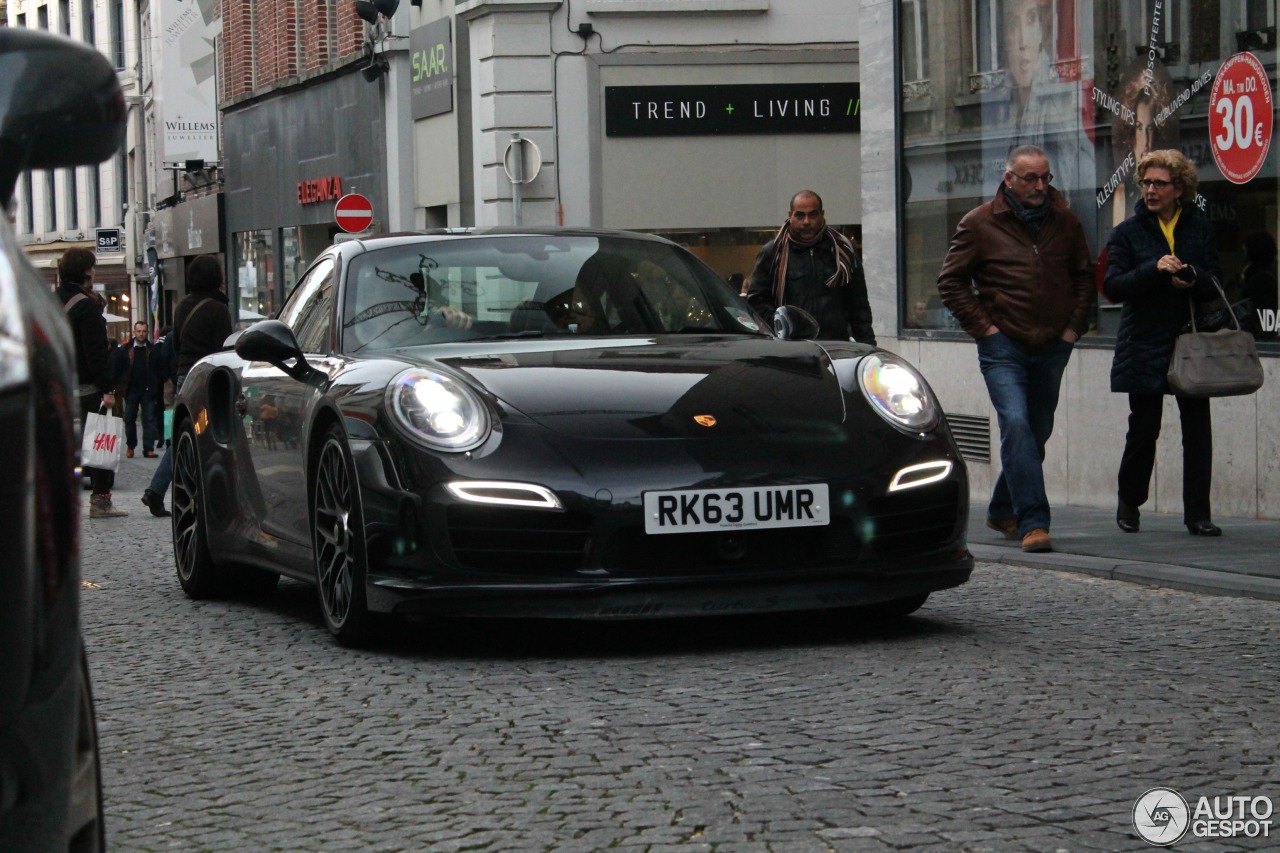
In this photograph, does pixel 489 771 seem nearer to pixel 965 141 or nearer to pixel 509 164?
pixel 965 141

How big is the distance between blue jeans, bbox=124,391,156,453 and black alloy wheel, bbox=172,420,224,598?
62.2ft

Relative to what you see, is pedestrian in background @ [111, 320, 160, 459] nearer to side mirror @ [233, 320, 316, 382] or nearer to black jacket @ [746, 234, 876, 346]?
black jacket @ [746, 234, 876, 346]

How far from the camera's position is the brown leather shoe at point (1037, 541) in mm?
9000

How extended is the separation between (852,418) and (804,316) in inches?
44.0

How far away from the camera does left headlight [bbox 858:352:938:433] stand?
6.27m

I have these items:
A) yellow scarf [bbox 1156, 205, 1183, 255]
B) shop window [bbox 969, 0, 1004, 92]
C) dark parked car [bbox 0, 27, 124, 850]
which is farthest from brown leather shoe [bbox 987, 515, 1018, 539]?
Result: dark parked car [bbox 0, 27, 124, 850]

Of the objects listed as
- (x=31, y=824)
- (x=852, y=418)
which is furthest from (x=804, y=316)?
(x=31, y=824)

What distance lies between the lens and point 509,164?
23969mm

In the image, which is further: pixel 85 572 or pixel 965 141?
pixel 965 141

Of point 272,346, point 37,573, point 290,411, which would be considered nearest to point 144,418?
point 290,411

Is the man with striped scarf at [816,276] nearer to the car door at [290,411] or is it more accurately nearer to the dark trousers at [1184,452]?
the dark trousers at [1184,452]

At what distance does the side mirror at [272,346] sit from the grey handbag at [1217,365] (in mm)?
4167

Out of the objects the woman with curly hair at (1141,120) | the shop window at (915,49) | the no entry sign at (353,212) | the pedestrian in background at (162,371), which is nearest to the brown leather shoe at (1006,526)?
the woman with curly hair at (1141,120)

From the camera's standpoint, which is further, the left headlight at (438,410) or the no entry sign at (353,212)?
the no entry sign at (353,212)
